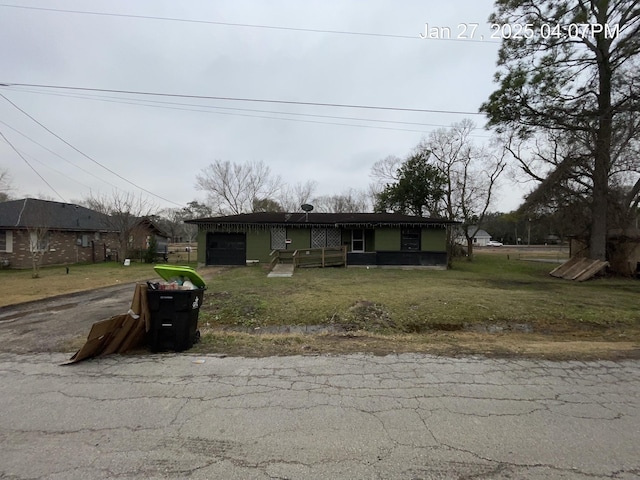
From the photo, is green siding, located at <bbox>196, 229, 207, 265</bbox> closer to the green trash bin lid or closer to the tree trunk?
the green trash bin lid

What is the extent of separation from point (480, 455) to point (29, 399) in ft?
13.4

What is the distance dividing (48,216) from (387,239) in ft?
64.5

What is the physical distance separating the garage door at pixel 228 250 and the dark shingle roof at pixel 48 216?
9.11 meters

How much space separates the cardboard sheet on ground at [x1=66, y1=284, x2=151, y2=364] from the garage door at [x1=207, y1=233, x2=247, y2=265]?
46.5ft

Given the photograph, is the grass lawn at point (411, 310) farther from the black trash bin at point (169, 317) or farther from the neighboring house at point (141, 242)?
the neighboring house at point (141, 242)

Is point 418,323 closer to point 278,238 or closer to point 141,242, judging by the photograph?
point 278,238

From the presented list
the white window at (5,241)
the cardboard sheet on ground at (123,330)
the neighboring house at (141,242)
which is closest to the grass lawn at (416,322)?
the cardboard sheet on ground at (123,330)

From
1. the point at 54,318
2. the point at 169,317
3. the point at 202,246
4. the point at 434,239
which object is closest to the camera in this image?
the point at 169,317

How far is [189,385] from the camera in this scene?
339 cm

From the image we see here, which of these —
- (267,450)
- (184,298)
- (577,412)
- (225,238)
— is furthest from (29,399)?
(225,238)

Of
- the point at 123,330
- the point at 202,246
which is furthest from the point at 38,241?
the point at 123,330

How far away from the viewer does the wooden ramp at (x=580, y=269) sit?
1428 cm

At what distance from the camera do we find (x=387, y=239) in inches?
706

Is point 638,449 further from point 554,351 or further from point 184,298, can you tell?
point 184,298
